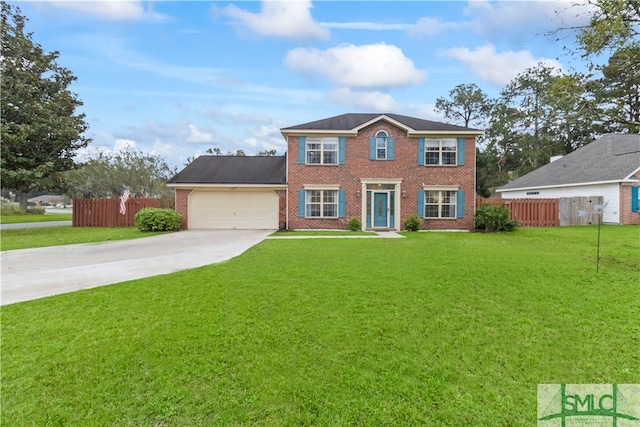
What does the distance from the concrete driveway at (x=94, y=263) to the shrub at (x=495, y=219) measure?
12.2m

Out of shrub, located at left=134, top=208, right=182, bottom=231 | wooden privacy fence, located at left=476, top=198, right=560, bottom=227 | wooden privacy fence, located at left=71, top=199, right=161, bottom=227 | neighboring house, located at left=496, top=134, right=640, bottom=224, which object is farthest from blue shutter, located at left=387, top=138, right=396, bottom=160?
wooden privacy fence, located at left=71, top=199, right=161, bottom=227

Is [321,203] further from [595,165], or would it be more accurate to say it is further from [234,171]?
[595,165]

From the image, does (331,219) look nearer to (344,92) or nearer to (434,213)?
(434,213)

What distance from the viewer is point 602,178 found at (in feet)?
66.3

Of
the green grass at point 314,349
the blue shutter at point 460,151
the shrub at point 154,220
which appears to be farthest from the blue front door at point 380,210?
the green grass at point 314,349

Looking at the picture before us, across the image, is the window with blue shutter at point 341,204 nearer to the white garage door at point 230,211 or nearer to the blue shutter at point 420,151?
the white garage door at point 230,211

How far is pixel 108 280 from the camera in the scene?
255 inches

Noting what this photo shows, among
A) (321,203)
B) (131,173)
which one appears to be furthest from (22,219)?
(321,203)

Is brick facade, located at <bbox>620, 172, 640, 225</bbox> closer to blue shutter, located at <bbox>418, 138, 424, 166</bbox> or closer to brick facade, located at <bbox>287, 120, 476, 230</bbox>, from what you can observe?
brick facade, located at <bbox>287, 120, 476, 230</bbox>

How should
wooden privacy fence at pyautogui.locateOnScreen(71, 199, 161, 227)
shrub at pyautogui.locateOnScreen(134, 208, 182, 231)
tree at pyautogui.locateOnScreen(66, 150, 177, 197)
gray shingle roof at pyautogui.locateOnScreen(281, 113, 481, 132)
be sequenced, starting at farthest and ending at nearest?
tree at pyautogui.locateOnScreen(66, 150, 177, 197) → wooden privacy fence at pyautogui.locateOnScreen(71, 199, 161, 227) → gray shingle roof at pyautogui.locateOnScreen(281, 113, 481, 132) → shrub at pyautogui.locateOnScreen(134, 208, 182, 231)

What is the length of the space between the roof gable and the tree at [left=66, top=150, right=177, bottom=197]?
65.6 feet

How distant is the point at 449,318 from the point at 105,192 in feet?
136

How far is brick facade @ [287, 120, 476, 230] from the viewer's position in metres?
17.5

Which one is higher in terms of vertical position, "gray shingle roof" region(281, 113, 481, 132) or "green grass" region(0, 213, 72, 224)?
"gray shingle roof" region(281, 113, 481, 132)
